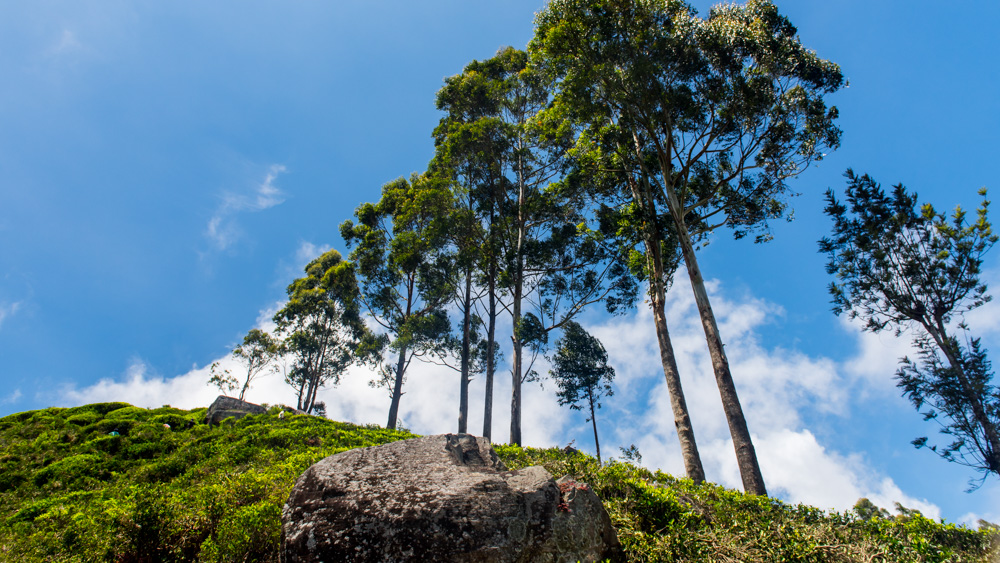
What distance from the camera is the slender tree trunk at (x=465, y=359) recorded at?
60.1ft

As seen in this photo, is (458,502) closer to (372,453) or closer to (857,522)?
(372,453)

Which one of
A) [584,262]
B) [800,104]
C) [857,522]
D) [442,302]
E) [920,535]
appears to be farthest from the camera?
[442,302]

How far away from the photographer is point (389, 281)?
2381 centimetres

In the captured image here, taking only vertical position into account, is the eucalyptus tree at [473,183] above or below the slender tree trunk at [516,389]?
above

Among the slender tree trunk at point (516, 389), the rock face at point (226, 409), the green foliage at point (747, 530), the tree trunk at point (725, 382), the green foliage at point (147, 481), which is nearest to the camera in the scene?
the green foliage at point (747, 530)

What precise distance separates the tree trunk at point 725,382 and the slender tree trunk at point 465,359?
414 inches

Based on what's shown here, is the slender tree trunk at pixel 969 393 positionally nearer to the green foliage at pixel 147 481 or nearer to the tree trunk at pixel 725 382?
the tree trunk at pixel 725 382

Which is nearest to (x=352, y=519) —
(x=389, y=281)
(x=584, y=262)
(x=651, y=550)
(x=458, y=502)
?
(x=458, y=502)

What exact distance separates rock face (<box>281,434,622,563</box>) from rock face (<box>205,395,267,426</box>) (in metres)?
13.1

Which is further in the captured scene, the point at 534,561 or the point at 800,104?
the point at 800,104

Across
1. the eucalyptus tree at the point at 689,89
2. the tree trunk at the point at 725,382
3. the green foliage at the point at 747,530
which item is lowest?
the green foliage at the point at 747,530

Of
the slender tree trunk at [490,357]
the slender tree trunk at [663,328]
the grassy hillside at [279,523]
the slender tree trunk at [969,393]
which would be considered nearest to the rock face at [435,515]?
the grassy hillside at [279,523]

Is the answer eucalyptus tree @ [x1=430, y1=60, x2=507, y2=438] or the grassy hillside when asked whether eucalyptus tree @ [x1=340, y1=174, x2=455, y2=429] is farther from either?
the grassy hillside

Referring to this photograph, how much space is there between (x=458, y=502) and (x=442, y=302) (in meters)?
18.5
